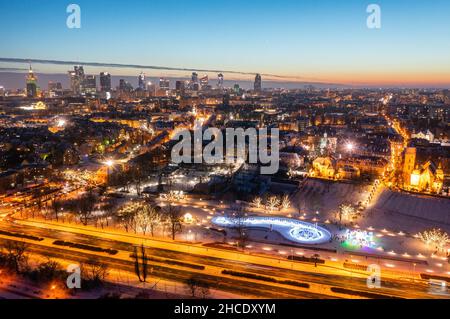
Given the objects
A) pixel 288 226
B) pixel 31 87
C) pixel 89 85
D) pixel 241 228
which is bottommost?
pixel 288 226

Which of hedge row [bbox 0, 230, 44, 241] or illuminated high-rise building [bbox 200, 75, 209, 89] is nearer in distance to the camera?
hedge row [bbox 0, 230, 44, 241]

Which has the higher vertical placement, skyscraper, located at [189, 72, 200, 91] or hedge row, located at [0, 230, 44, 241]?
skyscraper, located at [189, 72, 200, 91]

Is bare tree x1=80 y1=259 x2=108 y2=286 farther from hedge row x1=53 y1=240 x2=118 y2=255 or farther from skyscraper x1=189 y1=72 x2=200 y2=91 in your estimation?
skyscraper x1=189 y1=72 x2=200 y2=91

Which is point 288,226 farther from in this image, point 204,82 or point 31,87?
point 204,82

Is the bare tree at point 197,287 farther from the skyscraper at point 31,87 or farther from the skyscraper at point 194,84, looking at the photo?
the skyscraper at point 194,84

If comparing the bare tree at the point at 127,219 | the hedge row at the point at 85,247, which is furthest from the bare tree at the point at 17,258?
the bare tree at the point at 127,219

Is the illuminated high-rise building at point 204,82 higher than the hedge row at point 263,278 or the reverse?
higher

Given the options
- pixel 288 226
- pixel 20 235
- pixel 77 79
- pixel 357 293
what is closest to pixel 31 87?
pixel 77 79

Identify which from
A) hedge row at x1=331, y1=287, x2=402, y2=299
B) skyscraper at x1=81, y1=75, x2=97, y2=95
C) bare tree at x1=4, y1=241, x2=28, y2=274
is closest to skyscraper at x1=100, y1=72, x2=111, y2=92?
skyscraper at x1=81, y1=75, x2=97, y2=95
